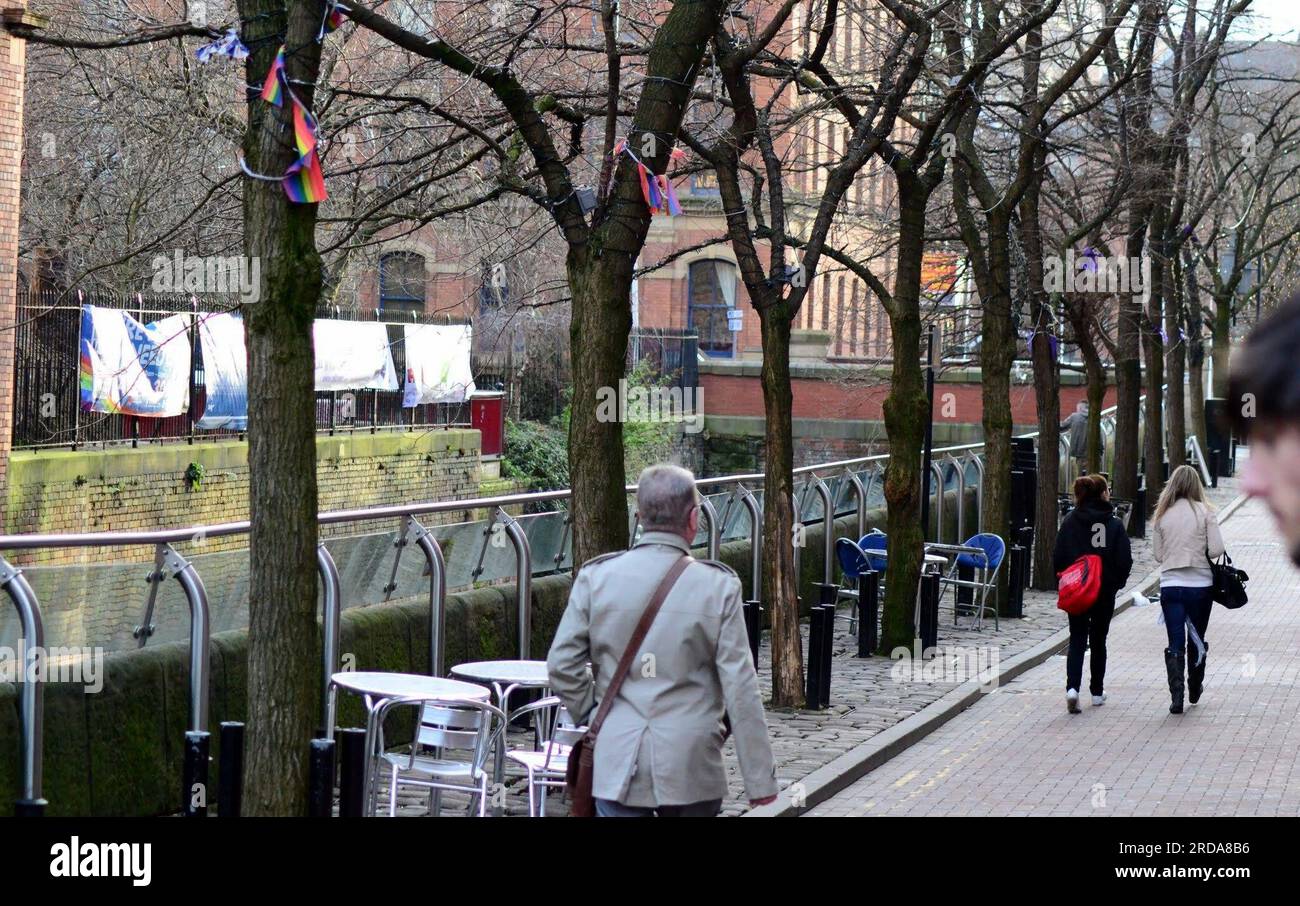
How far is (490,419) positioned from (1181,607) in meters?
29.4

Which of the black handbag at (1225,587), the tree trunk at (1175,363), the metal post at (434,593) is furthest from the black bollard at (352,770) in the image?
the tree trunk at (1175,363)

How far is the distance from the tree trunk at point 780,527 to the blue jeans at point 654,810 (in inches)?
302

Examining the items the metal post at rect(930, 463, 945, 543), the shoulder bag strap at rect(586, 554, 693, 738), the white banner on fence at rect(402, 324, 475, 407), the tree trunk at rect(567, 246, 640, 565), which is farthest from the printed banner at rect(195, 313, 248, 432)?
the shoulder bag strap at rect(586, 554, 693, 738)

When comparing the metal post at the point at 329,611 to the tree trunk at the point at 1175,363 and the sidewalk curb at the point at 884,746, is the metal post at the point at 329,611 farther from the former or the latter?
the tree trunk at the point at 1175,363

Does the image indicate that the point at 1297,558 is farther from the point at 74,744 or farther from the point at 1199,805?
the point at 1199,805

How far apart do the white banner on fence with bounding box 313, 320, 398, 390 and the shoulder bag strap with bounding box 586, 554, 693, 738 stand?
27193mm

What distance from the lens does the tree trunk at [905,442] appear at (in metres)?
16.8

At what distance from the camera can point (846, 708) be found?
45.8 feet

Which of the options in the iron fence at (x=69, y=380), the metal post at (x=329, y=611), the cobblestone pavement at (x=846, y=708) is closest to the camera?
the metal post at (x=329, y=611)

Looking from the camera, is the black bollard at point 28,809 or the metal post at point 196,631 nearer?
the black bollard at point 28,809
